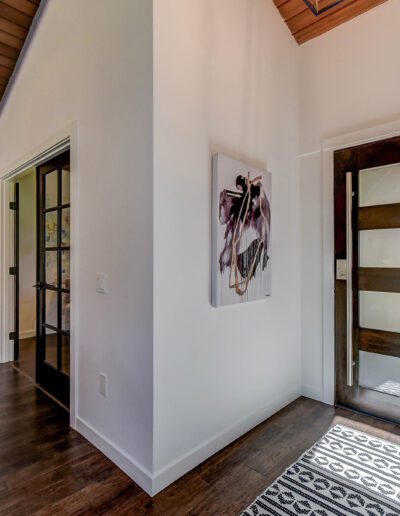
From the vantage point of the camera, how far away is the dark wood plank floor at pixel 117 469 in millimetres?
1500

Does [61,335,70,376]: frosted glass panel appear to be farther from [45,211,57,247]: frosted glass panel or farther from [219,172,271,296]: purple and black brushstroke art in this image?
[219,172,271,296]: purple and black brushstroke art

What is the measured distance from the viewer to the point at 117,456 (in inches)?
70.6

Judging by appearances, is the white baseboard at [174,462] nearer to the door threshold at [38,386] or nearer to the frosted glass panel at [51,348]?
the door threshold at [38,386]

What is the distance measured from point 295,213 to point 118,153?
5.31ft

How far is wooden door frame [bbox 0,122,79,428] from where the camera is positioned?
7.13 ft

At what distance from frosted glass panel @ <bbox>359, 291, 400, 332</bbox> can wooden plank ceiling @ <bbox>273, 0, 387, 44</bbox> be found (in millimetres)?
2141

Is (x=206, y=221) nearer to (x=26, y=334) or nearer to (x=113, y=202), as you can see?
(x=113, y=202)

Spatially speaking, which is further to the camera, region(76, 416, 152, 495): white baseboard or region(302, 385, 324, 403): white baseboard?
region(302, 385, 324, 403): white baseboard

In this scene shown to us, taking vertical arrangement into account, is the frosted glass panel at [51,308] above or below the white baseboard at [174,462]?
above

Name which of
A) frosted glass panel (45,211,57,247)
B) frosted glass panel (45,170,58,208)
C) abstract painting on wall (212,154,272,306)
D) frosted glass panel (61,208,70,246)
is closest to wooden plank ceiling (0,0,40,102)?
frosted glass panel (45,170,58,208)

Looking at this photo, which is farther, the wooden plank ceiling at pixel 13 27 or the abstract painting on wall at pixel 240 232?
the wooden plank ceiling at pixel 13 27

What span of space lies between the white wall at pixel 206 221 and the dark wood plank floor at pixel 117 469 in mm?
110

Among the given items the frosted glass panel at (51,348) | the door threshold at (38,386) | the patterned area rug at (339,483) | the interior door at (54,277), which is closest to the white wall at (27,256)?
the door threshold at (38,386)

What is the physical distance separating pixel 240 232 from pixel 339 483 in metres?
1.49
